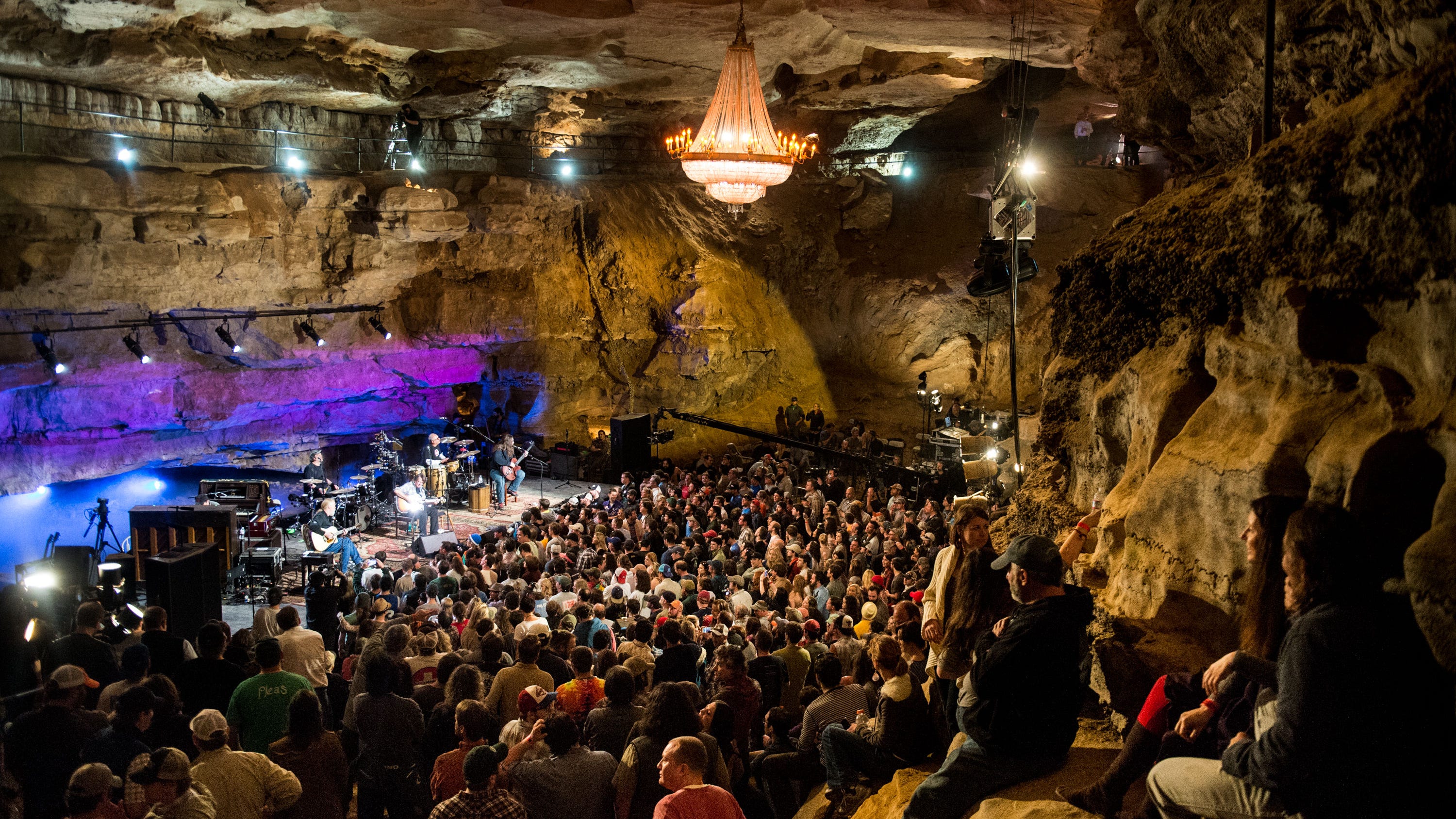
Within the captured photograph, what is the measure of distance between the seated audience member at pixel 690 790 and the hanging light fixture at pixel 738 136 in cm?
794

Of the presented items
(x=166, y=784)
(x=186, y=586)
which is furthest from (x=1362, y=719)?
(x=186, y=586)

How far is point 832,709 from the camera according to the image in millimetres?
4633

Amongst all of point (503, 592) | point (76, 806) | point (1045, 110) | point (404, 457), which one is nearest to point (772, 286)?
point (1045, 110)

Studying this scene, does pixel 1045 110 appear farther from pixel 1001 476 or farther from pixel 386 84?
pixel 386 84

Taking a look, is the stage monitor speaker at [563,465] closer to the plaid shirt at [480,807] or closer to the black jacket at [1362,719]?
the plaid shirt at [480,807]

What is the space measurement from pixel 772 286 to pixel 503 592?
585 inches

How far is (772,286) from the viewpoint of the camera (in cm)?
2233

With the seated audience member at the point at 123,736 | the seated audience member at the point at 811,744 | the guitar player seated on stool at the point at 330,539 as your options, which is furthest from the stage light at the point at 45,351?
the seated audience member at the point at 811,744

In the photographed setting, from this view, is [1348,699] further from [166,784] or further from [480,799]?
[166,784]

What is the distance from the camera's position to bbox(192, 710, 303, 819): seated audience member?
3.81 metres

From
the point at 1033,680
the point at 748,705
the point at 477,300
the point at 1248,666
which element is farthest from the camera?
the point at 477,300

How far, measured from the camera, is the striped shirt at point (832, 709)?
4637 millimetres

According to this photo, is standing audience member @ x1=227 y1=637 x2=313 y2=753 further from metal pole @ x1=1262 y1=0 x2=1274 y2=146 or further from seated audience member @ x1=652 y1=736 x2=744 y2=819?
metal pole @ x1=1262 y1=0 x2=1274 y2=146

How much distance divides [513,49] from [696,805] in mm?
13883
